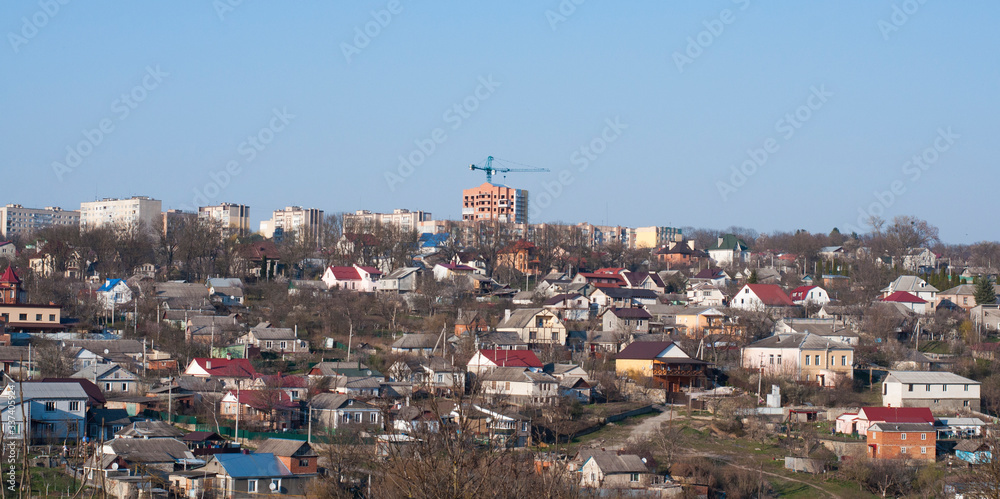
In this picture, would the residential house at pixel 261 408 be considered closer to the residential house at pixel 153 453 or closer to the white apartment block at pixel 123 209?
the residential house at pixel 153 453

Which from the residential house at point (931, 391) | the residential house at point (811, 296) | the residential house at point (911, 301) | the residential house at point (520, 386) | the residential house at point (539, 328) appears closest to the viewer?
the residential house at point (520, 386)

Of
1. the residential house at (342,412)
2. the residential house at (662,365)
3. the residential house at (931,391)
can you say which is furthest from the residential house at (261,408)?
the residential house at (931,391)

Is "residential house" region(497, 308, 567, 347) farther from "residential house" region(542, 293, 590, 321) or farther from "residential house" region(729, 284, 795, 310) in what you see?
"residential house" region(729, 284, 795, 310)

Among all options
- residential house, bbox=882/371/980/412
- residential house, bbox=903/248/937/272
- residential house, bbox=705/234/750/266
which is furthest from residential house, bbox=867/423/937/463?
residential house, bbox=705/234/750/266

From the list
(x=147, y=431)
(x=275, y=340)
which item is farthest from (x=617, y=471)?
(x=275, y=340)

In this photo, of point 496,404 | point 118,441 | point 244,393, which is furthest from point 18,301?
point 496,404

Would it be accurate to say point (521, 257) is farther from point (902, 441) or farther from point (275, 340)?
point (902, 441)
